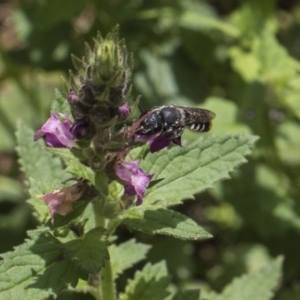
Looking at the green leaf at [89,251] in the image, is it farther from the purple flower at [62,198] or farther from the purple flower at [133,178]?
the purple flower at [133,178]

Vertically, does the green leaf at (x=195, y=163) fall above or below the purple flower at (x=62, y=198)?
above

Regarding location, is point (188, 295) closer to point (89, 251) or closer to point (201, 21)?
point (89, 251)

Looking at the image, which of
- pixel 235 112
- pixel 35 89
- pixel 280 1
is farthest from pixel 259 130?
pixel 280 1

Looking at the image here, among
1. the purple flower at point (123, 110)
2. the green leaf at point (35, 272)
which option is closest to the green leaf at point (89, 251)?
the green leaf at point (35, 272)

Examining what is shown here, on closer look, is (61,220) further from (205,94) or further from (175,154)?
(205,94)

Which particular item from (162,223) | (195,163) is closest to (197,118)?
(195,163)

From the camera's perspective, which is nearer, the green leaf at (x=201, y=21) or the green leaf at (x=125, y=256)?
the green leaf at (x=125, y=256)
